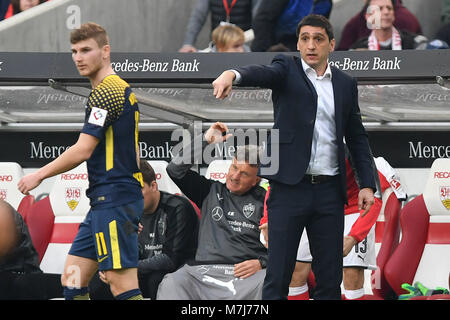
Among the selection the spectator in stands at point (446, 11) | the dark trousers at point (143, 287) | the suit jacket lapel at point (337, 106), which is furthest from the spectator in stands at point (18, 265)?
the spectator in stands at point (446, 11)

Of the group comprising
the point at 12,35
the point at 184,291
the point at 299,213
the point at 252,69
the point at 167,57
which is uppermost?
the point at 12,35

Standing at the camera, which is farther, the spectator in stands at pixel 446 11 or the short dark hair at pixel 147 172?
the spectator in stands at pixel 446 11

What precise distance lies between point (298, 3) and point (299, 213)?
4.54 metres

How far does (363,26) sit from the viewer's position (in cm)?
1032

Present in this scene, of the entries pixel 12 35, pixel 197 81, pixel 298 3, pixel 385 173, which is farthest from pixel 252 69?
pixel 12 35

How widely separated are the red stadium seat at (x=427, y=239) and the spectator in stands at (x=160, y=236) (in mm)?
1618

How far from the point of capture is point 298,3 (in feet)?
32.6

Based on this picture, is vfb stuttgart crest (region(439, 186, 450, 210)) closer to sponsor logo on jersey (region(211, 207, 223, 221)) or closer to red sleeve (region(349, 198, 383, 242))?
red sleeve (region(349, 198, 383, 242))

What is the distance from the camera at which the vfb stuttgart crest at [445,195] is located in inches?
327

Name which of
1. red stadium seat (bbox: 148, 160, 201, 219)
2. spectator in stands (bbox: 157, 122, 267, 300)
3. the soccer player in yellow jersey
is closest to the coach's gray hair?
spectator in stands (bbox: 157, 122, 267, 300)

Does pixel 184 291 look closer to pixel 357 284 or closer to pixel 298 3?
pixel 357 284

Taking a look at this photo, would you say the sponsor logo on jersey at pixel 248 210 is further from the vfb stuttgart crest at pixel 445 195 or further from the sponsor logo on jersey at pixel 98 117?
the sponsor logo on jersey at pixel 98 117

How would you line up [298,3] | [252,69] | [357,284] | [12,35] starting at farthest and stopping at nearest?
[12,35] < [298,3] < [357,284] < [252,69]

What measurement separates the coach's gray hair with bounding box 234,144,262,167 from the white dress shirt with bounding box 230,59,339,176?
217cm
